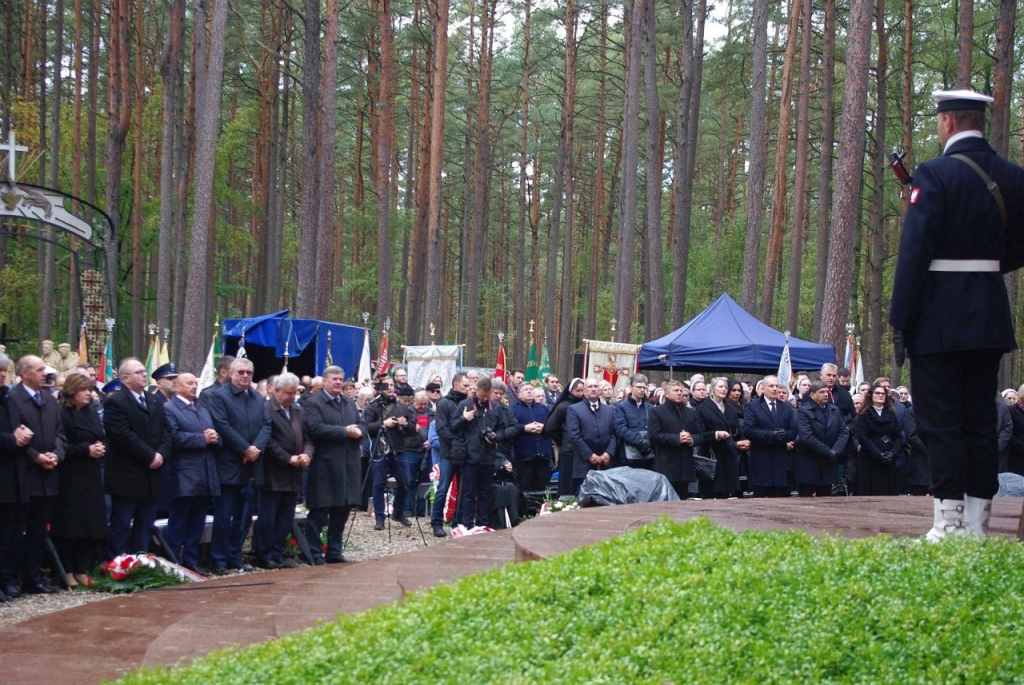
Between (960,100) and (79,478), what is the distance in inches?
293

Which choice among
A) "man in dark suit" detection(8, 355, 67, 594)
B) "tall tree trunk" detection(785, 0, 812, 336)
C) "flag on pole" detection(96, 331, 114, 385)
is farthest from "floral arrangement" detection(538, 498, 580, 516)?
"tall tree trunk" detection(785, 0, 812, 336)

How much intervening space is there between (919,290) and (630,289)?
878 inches

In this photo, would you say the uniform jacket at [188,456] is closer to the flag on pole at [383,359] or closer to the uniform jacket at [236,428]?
the uniform jacket at [236,428]

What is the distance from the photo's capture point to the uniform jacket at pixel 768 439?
500 inches

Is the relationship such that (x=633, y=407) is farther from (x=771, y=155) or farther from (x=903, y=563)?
(x=771, y=155)

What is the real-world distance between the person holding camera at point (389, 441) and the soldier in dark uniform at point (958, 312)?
31.5 ft

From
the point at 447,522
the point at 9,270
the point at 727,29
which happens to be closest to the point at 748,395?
the point at 447,522

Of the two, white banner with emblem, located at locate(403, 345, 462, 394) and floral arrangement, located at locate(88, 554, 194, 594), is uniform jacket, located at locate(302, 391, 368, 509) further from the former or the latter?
white banner with emblem, located at locate(403, 345, 462, 394)

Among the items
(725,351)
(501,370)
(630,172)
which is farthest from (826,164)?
(725,351)

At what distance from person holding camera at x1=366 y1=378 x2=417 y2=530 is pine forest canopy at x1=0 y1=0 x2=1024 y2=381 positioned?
5539 millimetres

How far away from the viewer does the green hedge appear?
3.93 m

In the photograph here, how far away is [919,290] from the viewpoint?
209 inches

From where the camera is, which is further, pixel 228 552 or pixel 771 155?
pixel 771 155

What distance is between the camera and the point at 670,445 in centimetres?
1230
